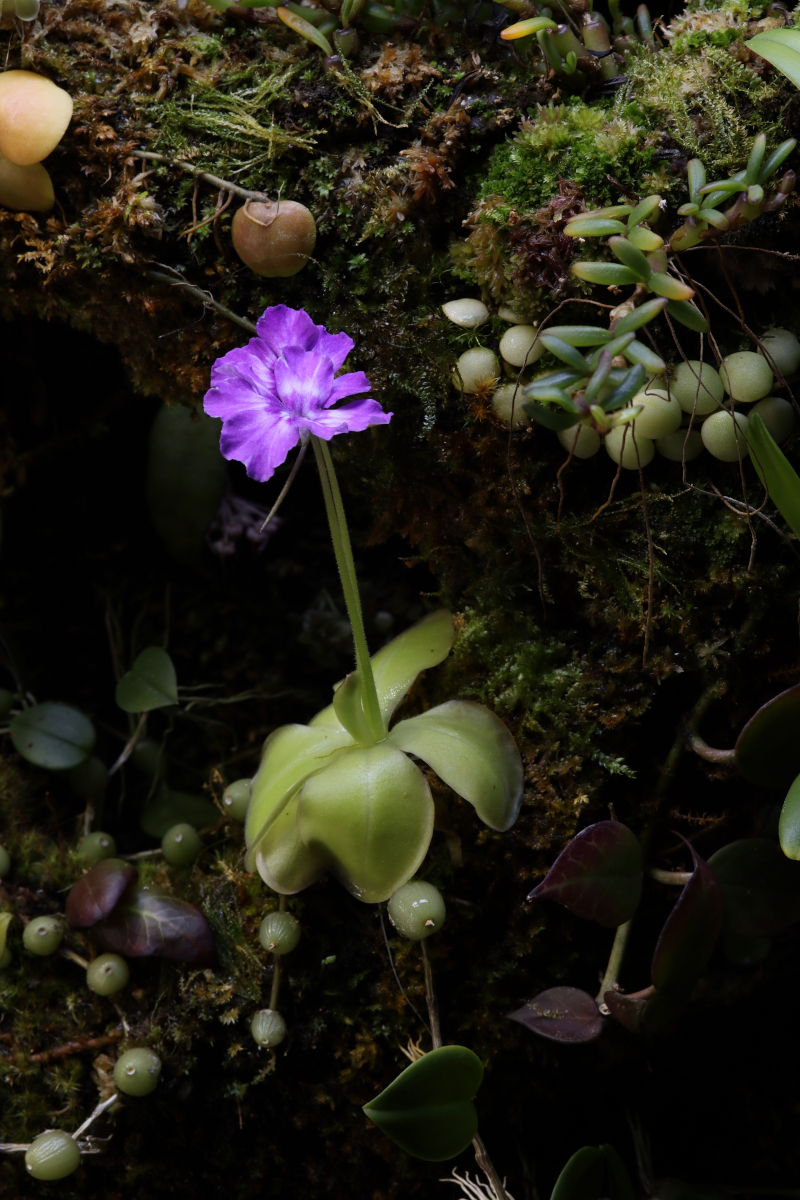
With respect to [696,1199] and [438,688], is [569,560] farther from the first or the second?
[696,1199]

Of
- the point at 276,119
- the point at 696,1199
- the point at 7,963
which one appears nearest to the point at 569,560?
the point at 276,119

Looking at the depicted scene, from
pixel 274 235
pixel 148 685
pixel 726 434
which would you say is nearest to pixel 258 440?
pixel 274 235

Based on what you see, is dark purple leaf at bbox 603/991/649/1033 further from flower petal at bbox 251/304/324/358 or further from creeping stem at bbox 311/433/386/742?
flower petal at bbox 251/304/324/358

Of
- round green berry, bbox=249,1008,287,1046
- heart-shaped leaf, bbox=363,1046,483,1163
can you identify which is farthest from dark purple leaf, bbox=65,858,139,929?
heart-shaped leaf, bbox=363,1046,483,1163

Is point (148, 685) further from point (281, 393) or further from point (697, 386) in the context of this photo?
point (697, 386)

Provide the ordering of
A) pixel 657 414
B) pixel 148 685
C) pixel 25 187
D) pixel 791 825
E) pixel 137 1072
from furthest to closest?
pixel 148 685 < pixel 25 187 < pixel 137 1072 < pixel 657 414 < pixel 791 825

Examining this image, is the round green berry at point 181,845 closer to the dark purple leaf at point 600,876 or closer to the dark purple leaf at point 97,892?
the dark purple leaf at point 97,892

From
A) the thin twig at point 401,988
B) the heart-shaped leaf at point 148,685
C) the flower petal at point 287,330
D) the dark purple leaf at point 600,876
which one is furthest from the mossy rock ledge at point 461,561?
the heart-shaped leaf at point 148,685
